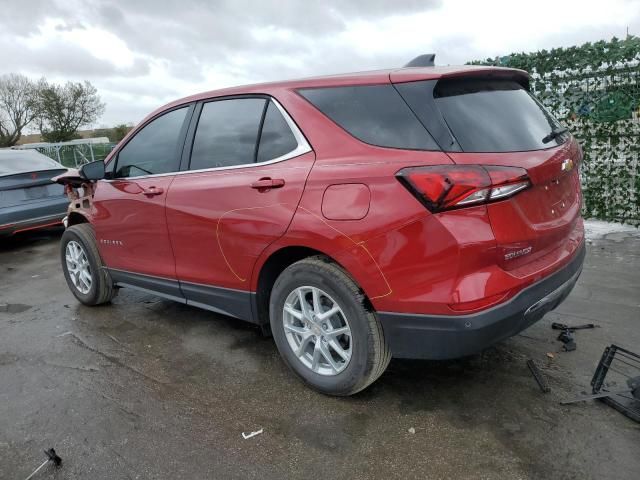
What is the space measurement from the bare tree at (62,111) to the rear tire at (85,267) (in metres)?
45.4

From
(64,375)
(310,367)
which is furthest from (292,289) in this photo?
(64,375)

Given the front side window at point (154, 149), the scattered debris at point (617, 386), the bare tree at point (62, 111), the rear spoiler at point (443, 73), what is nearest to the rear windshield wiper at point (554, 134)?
the rear spoiler at point (443, 73)

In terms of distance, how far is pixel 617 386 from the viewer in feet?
9.48

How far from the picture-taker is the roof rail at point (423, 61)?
121 inches

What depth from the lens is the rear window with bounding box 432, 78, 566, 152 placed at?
8.03ft

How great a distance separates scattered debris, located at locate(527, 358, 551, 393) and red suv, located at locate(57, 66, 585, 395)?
1.68ft

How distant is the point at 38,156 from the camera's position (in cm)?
855

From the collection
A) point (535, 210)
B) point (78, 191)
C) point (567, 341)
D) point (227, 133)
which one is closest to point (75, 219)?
point (78, 191)

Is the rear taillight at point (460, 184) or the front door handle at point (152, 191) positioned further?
the front door handle at point (152, 191)

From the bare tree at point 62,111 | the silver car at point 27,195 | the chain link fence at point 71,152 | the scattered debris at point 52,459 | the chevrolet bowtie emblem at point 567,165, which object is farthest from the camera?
the bare tree at point 62,111

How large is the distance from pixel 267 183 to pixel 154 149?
56.1 inches

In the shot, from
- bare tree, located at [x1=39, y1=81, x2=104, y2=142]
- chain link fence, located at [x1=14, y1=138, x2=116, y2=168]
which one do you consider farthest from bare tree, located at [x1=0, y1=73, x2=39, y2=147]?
chain link fence, located at [x1=14, y1=138, x2=116, y2=168]

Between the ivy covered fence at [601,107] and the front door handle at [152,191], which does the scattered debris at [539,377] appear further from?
the ivy covered fence at [601,107]

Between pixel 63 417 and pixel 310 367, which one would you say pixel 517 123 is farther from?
pixel 63 417
